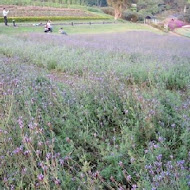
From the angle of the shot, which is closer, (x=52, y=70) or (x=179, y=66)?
(x=179, y=66)

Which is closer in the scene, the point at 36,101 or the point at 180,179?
the point at 180,179

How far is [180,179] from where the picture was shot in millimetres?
1787

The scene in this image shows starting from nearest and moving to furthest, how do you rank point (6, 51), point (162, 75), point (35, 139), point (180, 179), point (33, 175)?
point (180, 179)
point (33, 175)
point (35, 139)
point (162, 75)
point (6, 51)

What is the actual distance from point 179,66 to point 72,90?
313cm

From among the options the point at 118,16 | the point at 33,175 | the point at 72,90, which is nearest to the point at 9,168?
the point at 33,175

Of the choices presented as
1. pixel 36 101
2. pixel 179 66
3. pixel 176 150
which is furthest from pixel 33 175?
pixel 179 66

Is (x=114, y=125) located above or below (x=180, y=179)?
below

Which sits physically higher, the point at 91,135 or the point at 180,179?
the point at 180,179

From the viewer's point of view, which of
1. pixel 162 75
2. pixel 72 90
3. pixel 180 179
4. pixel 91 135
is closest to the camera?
pixel 180 179

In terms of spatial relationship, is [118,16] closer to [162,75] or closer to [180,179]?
[162,75]

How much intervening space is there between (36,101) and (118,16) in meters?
46.2

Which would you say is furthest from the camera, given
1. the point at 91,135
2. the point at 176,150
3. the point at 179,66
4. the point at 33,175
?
the point at 179,66

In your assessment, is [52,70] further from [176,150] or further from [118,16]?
[118,16]

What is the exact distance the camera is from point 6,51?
8.74 meters
